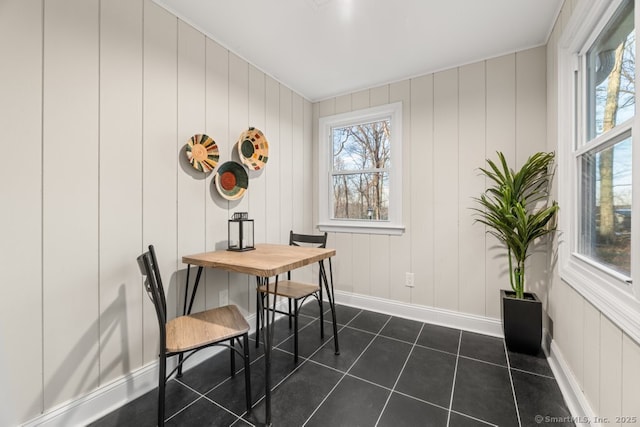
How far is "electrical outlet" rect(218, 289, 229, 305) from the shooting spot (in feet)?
7.06

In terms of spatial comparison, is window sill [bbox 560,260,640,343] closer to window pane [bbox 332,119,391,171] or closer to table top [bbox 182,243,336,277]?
table top [bbox 182,243,336,277]

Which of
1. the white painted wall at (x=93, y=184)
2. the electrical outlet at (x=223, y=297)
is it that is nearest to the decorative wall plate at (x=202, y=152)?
the white painted wall at (x=93, y=184)

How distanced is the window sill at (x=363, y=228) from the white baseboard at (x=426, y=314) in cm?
73

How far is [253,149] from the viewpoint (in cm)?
245

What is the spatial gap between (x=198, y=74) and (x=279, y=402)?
7.54 ft

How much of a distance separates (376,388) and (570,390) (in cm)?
110

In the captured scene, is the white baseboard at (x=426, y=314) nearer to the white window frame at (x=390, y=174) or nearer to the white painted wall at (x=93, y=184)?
the white window frame at (x=390, y=174)

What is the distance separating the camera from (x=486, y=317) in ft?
7.89

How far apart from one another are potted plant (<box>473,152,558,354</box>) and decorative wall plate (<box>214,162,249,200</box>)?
2.05m

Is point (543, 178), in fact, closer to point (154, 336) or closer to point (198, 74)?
point (198, 74)

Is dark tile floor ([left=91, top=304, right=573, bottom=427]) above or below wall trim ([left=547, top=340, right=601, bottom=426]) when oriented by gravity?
below

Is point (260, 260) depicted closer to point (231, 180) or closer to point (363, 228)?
point (231, 180)

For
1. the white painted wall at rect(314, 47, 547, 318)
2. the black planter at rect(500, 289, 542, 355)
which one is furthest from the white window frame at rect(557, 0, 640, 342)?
the white painted wall at rect(314, 47, 547, 318)

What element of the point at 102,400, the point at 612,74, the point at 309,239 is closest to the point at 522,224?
the point at 612,74
